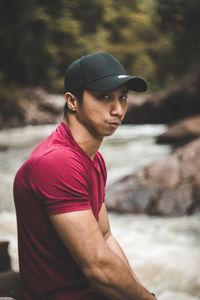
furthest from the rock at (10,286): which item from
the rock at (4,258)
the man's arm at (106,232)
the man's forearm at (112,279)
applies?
the man's forearm at (112,279)

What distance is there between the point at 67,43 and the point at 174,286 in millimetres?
20871

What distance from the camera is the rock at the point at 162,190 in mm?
5039

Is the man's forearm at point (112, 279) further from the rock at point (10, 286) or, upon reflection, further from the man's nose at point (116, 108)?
the rock at point (10, 286)

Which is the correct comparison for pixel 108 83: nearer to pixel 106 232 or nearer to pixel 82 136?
pixel 82 136

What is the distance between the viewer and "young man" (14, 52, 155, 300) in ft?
4.36

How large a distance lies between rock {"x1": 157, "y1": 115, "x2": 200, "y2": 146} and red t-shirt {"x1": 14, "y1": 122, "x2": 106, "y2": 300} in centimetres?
791

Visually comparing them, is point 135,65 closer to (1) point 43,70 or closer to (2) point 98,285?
(1) point 43,70

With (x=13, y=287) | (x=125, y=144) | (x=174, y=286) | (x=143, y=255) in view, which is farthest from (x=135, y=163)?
(x=13, y=287)

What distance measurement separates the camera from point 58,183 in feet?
4.29

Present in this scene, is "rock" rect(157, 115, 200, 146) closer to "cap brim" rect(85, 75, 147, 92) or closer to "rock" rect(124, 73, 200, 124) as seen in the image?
"rock" rect(124, 73, 200, 124)

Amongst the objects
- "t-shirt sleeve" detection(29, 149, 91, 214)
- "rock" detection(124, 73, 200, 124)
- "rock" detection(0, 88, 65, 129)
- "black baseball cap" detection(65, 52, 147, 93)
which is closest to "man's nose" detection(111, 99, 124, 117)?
"black baseball cap" detection(65, 52, 147, 93)

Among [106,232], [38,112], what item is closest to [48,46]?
[38,112]

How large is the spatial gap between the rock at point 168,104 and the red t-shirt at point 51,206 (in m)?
12.3

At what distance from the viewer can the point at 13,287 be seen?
8.05ft
